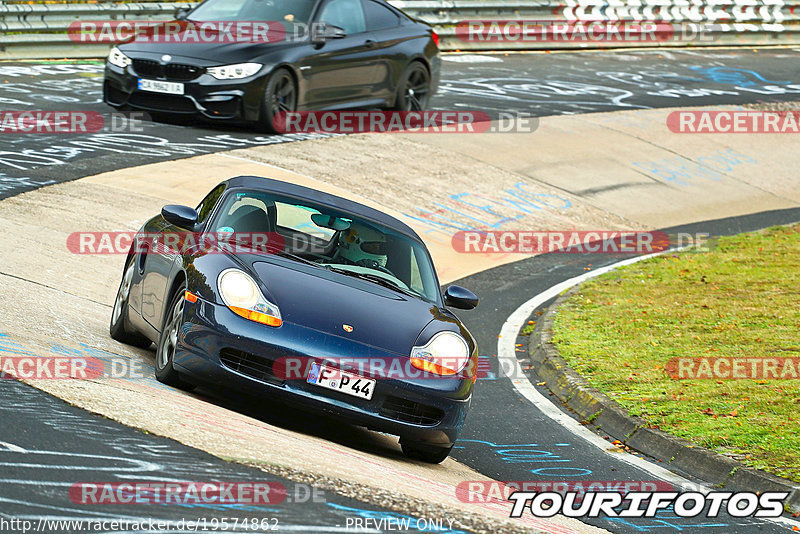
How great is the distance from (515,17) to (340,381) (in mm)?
22092

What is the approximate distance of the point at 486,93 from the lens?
2281 cm

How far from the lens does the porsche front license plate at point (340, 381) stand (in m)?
6.92

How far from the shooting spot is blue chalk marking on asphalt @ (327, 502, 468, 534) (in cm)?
546

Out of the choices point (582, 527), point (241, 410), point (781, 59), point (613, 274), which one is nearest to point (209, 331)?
point (241, 410)

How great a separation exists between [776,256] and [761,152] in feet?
22.8

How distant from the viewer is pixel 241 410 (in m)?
7.55

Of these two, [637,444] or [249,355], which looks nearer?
[249,355]

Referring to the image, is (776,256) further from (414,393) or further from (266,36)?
(414,393)

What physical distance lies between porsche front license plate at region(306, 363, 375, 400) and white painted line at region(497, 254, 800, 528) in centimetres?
227
